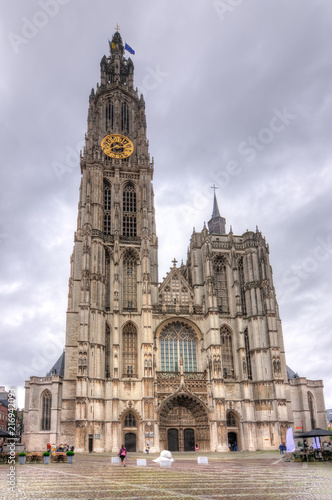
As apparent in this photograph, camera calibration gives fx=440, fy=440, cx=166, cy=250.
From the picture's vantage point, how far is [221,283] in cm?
5825

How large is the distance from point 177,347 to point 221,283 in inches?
417

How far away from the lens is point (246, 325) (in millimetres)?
54844

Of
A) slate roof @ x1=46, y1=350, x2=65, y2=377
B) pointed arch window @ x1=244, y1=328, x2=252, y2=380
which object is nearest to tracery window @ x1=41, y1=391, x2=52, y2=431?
slate roof @ x1=46, y1=350, x2=65, y2=377

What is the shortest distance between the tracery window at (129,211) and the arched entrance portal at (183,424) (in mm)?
22521

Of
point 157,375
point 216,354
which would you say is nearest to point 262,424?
point 216,354

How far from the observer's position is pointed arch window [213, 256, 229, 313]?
186 ft

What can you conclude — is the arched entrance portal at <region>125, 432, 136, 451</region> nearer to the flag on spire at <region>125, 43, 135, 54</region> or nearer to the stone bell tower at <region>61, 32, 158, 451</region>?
the stone bell tower at <region>61, 32, 158, 451</region>

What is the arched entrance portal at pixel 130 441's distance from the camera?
48094mm

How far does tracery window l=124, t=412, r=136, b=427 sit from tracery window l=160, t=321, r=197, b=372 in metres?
6.22

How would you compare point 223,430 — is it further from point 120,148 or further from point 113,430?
point 120,148

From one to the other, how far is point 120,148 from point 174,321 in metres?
27.6

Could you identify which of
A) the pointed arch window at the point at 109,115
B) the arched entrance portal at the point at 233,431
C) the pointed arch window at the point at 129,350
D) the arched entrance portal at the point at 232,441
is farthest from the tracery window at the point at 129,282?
the pointed arch window at the point at 109,115

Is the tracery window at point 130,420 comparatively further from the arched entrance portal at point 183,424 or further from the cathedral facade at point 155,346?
the arched entrance portal at point 183,424

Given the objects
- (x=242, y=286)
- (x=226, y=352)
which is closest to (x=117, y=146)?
(x=242, y=286)
